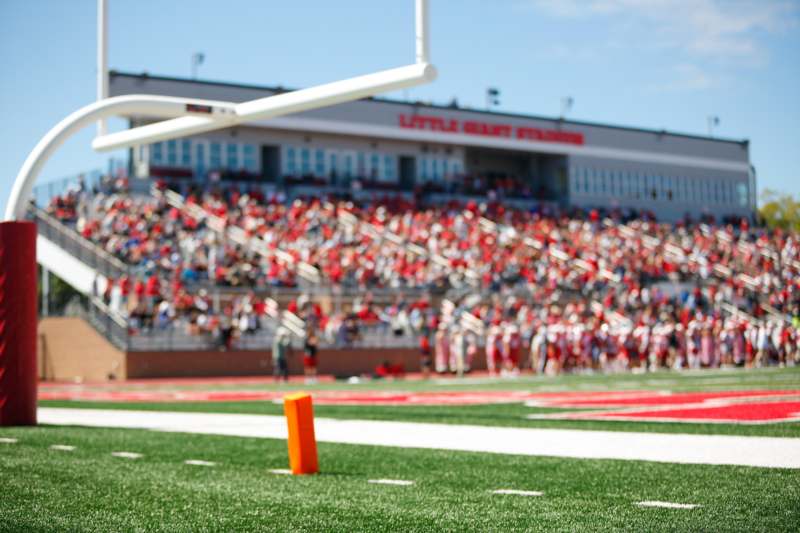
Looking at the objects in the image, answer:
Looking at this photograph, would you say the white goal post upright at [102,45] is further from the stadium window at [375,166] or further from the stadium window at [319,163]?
the stadium window at [375,166]

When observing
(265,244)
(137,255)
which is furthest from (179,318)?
(265,244)

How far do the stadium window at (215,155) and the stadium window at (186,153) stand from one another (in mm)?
1038

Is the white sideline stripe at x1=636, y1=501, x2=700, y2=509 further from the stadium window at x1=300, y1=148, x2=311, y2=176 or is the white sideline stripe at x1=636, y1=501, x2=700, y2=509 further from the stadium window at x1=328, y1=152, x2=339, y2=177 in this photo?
the stadium window at x1=328, y1=152, x2=339, y2=177

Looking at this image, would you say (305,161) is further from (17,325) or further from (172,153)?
(17,325)

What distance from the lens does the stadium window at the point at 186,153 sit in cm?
4241

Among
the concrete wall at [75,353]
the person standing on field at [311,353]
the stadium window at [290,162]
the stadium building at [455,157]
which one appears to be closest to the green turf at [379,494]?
the person standing on field at [311,353]

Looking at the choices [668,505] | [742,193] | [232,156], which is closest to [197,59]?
[232,156]

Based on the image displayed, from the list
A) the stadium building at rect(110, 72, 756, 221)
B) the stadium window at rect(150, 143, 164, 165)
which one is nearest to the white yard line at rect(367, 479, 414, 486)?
the stadium building at rect(110, 72, 756, 221)

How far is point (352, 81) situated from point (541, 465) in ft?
15.2

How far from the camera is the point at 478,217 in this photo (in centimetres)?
4512

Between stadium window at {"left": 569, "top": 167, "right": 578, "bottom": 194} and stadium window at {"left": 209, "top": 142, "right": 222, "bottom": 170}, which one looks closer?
stadium window at {"left": 209, "top": 142, "right": 222, "bottom": 170}

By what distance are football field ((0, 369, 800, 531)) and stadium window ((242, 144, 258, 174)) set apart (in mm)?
30977

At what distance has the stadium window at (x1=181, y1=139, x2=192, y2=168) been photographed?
42412 millimetres

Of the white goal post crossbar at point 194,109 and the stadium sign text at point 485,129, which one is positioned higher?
the stadium sign text at point 485,129
